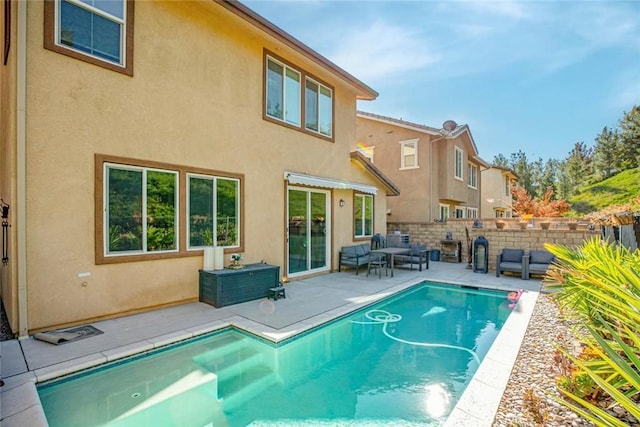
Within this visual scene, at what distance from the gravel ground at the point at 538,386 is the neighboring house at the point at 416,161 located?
16.3 metres

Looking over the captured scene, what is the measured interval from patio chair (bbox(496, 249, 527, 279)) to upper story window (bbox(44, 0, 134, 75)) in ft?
54.1

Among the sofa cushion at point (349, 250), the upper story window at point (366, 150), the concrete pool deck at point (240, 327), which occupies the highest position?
the upper story window at point (366, 150)

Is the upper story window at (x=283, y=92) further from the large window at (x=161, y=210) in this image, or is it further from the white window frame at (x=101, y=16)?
the white window frame at (x=101, y=16)

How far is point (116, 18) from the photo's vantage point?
28.6ft

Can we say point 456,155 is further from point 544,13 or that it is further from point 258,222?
point 258,222

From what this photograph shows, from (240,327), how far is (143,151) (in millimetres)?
5644

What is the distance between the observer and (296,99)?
46.5 feet

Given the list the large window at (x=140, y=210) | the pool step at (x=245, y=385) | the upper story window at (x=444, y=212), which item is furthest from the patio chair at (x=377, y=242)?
the pool step at (x=245, y=385)

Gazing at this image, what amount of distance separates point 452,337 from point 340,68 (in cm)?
1218

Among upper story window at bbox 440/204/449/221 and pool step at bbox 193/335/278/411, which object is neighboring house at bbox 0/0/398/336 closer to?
pool step at bbox 193/335/278/411

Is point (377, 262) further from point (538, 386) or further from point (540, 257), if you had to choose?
point (538, 386)

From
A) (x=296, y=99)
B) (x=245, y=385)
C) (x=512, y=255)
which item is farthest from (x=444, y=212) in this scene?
(x=245, y=385)

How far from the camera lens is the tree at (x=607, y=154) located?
55.2 meters

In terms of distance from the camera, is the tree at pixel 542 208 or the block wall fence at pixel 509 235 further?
the tree at pixel 542 208
